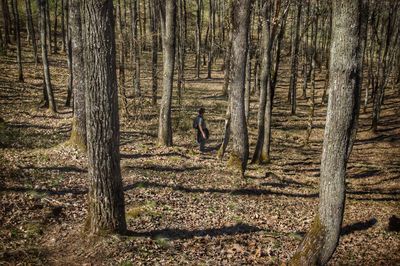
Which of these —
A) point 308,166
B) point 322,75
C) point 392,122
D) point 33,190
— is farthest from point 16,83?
point 322,75

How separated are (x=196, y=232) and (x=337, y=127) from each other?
148 inches

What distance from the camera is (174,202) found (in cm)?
886

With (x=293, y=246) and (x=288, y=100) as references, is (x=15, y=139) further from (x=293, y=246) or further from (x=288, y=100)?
(x=288, y=100)

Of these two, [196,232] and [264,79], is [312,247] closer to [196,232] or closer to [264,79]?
[196,232]

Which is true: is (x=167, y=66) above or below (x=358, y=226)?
above

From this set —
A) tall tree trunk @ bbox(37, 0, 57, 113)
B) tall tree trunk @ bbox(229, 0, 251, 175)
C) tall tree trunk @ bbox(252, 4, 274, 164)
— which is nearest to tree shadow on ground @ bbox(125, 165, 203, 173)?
tall tree trunk @ bbox(229, 0, 251, 175)

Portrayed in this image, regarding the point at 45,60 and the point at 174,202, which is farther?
the point at 45,60

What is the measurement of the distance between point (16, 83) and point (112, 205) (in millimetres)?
20141

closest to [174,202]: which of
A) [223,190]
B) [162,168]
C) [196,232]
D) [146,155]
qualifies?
[196,232]

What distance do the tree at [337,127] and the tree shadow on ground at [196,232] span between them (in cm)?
194

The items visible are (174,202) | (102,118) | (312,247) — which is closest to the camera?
(102,118)

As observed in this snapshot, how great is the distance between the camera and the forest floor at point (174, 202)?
641cm

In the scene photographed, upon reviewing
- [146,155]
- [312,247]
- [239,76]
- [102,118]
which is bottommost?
[146,155]

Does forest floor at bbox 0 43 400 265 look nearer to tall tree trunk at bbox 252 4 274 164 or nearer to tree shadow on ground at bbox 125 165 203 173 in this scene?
tree shadow on ground at bbox 125 165 203 173
